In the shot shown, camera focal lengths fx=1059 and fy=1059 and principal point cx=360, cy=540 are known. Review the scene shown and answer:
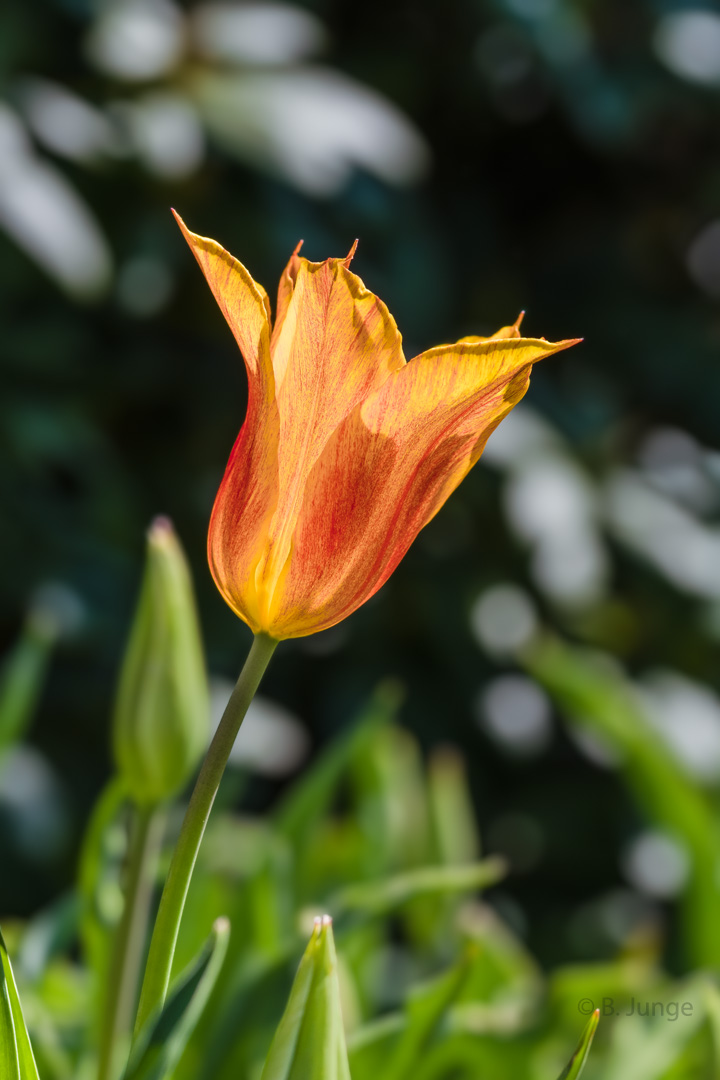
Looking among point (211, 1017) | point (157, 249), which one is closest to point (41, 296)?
point (157, 249)

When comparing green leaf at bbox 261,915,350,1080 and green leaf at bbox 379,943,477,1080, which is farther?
green leaf at bbox 379,943,477,1080

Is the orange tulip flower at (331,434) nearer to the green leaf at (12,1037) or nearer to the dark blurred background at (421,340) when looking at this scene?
the green leaf at (12,1037)

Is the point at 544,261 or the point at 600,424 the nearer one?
the point at 600,424

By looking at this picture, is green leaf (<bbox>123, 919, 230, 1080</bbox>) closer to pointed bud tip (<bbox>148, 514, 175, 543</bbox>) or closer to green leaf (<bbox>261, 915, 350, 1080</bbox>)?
green leaf (<bbox>261, 915, 350, 1080</bbox>)

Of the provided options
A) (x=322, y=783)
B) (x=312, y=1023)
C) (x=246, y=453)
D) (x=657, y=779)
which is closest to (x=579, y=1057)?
(x=312, y=1023)

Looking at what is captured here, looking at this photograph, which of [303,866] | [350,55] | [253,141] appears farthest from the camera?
[350,55]

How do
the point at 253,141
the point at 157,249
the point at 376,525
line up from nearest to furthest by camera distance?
the point at 376,525 → the point at 253,141 → the point at 157,249

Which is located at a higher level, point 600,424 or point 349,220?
point 349,220

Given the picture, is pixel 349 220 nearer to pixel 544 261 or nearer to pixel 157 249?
pixel 157 249

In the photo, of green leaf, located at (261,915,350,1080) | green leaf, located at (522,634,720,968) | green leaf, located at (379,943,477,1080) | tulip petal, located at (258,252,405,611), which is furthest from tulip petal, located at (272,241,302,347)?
green leaf, located at (522,634,720,968)
